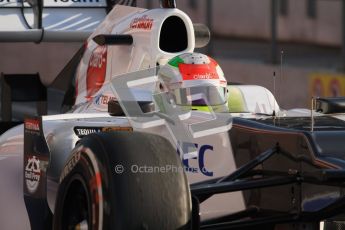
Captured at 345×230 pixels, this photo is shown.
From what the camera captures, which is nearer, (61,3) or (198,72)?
(198,72)

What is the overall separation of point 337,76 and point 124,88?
1024 cm

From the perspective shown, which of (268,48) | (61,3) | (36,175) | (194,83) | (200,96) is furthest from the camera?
(268,48)

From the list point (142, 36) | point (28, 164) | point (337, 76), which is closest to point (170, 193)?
point (28, 164)

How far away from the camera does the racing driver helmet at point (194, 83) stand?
7.02 metres

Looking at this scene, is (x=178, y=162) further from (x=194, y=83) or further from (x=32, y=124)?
(x=194, y=83)

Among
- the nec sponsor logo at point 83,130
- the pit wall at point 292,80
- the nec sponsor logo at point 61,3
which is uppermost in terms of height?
the nec sponsor logo at point 61,3

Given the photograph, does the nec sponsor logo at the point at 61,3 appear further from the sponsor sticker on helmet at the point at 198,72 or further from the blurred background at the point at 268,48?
the blurred background at the point at 268,48

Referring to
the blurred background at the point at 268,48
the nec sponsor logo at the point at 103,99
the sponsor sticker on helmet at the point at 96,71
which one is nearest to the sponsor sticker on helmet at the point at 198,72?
the nec sponsor logo at the point at 103,99

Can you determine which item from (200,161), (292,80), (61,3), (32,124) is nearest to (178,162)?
(200,161)

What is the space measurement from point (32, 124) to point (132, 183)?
67.7 inches

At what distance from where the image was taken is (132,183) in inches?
200

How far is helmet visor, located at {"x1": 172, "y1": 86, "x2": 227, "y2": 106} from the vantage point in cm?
700

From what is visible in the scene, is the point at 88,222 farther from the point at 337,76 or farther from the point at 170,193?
the point at 337,76

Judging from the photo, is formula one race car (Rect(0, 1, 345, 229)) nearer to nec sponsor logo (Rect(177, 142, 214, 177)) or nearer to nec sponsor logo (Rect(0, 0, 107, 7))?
nec sponsor logo (Rect(177, 142, 214, 177))
